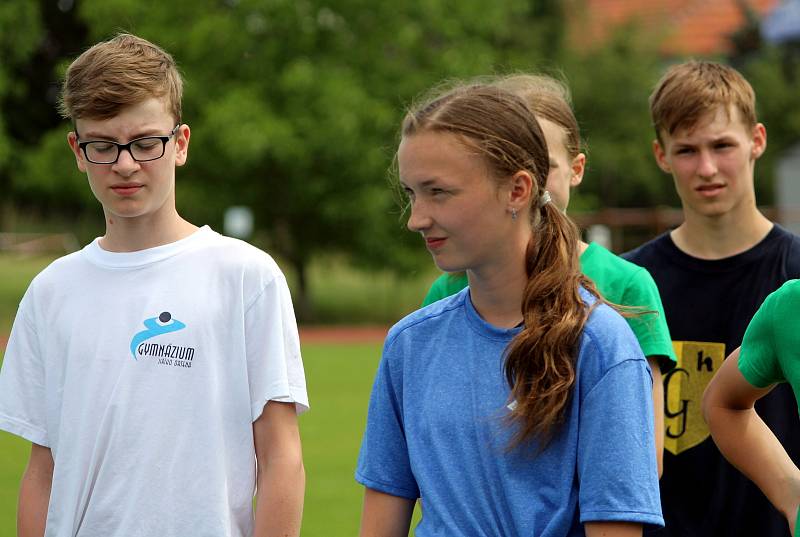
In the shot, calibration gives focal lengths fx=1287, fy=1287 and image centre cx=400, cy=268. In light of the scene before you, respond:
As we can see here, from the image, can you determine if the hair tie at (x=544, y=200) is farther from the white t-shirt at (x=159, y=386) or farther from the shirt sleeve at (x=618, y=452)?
the white t-shirt at (x=159, y=386)

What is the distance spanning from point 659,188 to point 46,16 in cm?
2096

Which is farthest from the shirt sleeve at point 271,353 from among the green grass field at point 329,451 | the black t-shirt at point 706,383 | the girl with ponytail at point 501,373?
the green grass field at point 329,451

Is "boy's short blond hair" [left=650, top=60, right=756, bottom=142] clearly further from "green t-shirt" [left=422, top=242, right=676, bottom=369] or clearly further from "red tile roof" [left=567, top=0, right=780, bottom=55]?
"red tile roof" [left=567, top=0, right=780, bottom=55]

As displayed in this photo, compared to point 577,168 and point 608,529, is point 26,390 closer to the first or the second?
point 608,529

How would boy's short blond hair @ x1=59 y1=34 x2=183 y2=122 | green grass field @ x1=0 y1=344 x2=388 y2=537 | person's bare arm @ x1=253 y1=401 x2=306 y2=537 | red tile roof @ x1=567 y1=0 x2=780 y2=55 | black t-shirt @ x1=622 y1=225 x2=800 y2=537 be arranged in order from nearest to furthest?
1. person's bare arm @ x1=253 y1=401 x2=306 y2=537
2. boy's short blond hair @ x1=59 y1=34 x2=183 y2=122
3. black t-shirt @ x1=622 y1=225 x2=800 y2=537
4. green grass field @ x1=0 y1=344 x2=388 y2=537
5. red tile roof @ x1=567 y1=0 x2=780 y2=55

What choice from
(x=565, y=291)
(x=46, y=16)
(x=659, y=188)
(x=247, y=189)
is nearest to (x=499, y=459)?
(x=565, y=291)

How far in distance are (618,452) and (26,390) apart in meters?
1.67

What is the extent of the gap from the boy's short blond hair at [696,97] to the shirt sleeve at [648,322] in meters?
0.80

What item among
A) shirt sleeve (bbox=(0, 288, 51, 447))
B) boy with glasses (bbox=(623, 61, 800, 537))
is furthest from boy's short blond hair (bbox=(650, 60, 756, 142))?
shirt sleeve (bbox=(0, 288, 51, 447))

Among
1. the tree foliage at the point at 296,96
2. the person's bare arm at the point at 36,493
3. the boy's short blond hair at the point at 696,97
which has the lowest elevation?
the person's bare arm at the point at 36,493

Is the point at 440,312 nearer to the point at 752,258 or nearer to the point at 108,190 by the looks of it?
the point at 108,190

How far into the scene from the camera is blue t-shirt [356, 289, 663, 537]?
2.56 m

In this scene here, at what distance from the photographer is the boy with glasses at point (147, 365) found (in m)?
3.25

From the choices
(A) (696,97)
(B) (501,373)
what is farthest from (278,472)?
(A) (696,97)
